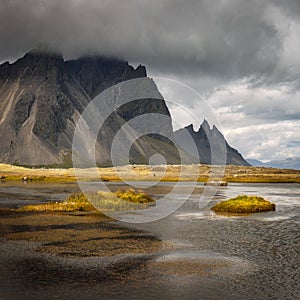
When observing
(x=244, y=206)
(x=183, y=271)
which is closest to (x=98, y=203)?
(x=244, y=206)

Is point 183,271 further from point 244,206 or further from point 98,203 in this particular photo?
point 244,206

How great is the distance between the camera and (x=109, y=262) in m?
31.1

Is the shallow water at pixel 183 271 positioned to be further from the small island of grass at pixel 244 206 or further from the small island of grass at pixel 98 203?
the small island of grass at pixel 98 203

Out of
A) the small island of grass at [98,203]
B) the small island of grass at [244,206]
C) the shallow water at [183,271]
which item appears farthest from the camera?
the small island of grass at [244,206]

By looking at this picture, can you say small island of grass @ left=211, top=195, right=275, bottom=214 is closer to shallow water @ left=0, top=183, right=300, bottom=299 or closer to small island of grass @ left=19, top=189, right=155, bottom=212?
small island of grass @ left=19, top=189, right=155, bottom=212

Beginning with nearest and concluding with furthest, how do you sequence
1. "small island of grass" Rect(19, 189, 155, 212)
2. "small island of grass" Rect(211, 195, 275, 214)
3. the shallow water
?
1. the shallow water
2. "small island of grass" Rect(19, 189, 155, 212)
3. "small island of grass" Rect(211, 195, 275, 214)

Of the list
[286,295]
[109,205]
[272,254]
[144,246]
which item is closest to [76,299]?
[286,295]

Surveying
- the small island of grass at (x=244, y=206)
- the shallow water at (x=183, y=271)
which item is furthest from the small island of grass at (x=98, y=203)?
the shallow water at (x=183, y=271)

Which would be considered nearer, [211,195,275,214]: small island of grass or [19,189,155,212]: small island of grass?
[19,189,155,212]: small island of grass

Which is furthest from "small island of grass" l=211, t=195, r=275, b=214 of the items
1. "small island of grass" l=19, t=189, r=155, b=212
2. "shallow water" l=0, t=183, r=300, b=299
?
"shallow water" l=0, t=183, r=300, b=299

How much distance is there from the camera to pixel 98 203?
6794 cm

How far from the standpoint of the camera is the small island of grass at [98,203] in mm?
64312

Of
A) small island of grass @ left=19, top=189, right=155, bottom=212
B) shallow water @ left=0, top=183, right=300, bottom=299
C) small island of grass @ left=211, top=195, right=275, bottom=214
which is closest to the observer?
shallow water @ left=0, top=183, right=300, bottom=299

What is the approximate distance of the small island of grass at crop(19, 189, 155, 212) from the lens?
64.3 metres
